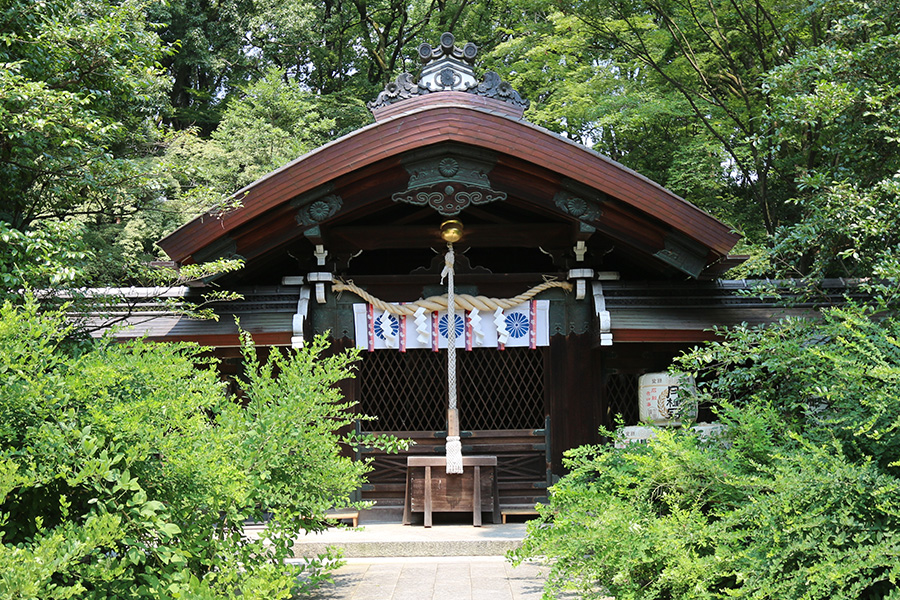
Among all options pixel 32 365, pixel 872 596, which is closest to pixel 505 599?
pixel 872 596

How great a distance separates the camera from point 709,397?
21.0 feet

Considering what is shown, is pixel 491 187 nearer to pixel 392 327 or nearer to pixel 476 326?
pixel 476 326

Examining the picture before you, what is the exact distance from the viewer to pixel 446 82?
8.96m

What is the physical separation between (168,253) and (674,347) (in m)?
6.00

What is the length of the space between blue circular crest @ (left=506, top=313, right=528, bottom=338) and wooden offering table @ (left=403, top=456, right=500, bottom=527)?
4.88 ft

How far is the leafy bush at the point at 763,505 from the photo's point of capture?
409 cm

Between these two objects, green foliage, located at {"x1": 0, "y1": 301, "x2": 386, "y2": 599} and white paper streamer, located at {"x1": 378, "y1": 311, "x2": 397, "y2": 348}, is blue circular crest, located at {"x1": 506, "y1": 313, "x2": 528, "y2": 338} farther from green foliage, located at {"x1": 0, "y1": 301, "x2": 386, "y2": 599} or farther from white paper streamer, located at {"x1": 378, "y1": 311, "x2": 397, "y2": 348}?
green foliage, located at {"x1": 0, "y1": 301, "x2": 386, "y2": 599}

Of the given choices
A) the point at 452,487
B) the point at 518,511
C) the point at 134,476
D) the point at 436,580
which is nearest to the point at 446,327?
the point at 452,487

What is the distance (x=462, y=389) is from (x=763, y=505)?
4970 mm

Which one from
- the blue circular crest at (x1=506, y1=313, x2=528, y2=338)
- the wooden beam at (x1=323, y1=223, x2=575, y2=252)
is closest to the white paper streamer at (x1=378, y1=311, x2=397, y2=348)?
the wooden beam at (x1=323, y1=223, x2=575, y2=252)

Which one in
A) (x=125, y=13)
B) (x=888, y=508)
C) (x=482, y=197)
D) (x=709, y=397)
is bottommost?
(x=888, y=508)

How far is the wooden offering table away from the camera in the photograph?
7.97 m

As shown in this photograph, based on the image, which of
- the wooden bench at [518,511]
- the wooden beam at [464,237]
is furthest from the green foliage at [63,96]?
the wooden bench at [518,511]

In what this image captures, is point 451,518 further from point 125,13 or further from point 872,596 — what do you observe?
point 125,13
